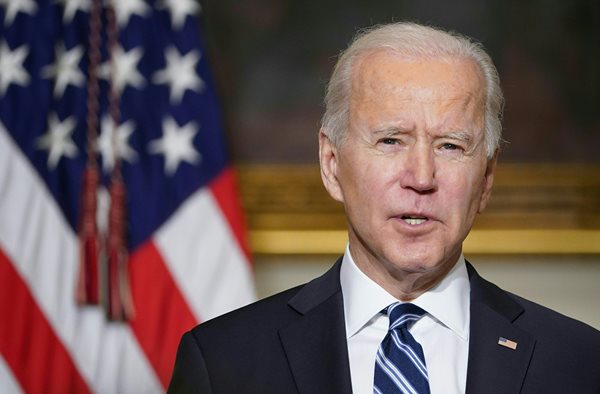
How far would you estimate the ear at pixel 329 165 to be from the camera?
2248 millimetres

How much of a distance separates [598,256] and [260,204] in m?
1.39

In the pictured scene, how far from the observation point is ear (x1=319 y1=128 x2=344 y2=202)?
Answer: 2.25 m

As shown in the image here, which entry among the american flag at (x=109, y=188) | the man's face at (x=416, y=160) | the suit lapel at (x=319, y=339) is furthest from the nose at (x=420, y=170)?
the american flag at (x=109, y=188)

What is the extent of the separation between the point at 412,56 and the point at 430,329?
54cm

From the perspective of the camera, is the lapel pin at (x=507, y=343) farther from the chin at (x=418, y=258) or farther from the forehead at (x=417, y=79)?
the forehead at (x=417, y=79)

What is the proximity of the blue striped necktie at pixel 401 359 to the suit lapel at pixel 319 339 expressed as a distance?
67mm

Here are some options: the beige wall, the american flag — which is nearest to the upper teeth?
the american flag

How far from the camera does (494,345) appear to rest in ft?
6.93

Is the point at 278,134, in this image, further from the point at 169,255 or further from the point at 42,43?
the point at 42,43

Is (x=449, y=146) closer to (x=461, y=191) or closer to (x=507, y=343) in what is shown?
(x=461, y=191)

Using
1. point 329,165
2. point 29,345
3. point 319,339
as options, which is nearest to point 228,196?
point 29,345

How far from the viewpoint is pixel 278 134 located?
4.43 metres

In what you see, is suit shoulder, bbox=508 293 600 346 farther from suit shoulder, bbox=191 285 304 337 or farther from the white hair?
suit shoulder, bbox=191 285 304 337

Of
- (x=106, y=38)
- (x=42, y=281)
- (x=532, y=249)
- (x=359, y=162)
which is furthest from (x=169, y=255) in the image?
(x=359, y=162)
